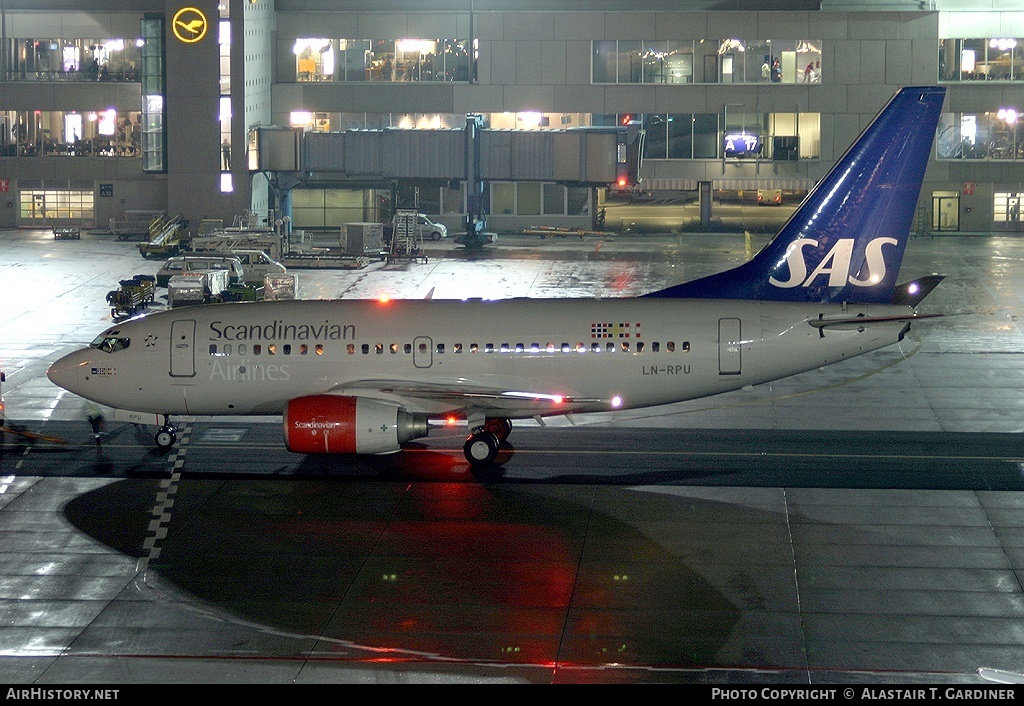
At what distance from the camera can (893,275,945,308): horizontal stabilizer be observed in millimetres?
34428

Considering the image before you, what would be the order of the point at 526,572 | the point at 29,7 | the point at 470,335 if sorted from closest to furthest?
the point at 526,572 → the point at 470,335 → the point at 29,7

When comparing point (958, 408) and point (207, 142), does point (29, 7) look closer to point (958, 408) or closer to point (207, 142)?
point (207, 142)

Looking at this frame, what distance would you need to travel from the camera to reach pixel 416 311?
35594mm

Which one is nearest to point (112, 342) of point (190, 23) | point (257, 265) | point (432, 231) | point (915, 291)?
point (915, 291)

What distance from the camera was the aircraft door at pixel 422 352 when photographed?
34.6 m

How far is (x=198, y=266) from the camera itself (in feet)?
221

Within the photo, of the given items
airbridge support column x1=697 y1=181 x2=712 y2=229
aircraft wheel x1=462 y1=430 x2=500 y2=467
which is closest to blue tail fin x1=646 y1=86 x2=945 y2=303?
aircraft wheel x1=462 y1=430 x2=500 y2=467

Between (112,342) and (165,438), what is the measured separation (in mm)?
2951

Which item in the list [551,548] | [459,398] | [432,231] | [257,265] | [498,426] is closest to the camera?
[551,548]

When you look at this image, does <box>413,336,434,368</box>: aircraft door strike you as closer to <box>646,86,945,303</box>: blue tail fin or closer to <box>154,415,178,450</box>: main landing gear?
<box>154,415,178,450</box>: main landing gear

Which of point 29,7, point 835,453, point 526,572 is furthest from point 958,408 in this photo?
point 29,7

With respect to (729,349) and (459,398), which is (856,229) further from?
(459,398)

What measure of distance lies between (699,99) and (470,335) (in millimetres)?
62860

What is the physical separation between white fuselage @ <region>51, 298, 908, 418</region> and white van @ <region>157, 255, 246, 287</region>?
31.3 meters
